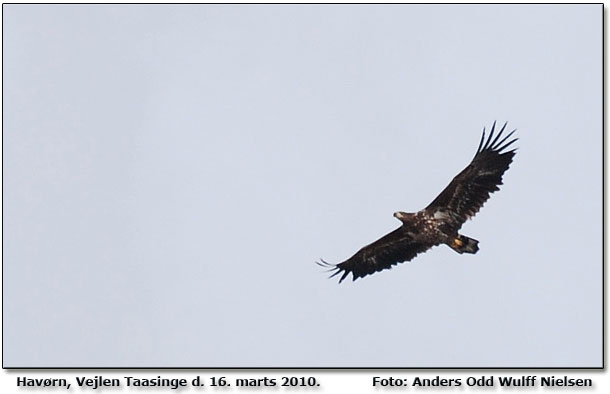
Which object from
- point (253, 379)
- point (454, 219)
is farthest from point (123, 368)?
point (454, 219)

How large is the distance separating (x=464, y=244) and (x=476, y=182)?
1.28 m

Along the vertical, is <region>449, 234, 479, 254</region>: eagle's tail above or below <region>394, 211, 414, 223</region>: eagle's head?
below

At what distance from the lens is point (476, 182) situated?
69.6ft

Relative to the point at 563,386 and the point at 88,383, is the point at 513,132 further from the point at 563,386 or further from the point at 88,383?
the point at 88,383

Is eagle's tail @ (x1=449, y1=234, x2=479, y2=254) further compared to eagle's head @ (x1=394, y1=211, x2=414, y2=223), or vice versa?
eagle's head @ (x1=394, y1=211, x2=414, y2=223)

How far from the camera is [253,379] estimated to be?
16.7 m

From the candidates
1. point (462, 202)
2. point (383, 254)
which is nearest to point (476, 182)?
point (462, 202)

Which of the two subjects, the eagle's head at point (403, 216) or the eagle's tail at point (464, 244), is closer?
the eagle's tail at point (464, 244)

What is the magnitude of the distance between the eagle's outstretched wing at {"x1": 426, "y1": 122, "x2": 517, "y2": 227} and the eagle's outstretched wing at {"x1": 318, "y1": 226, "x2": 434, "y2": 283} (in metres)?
1.26

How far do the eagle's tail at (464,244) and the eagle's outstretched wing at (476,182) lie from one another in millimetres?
405

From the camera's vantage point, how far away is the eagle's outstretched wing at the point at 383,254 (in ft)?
74.1

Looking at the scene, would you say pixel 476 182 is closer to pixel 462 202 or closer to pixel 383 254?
pixel 462 202

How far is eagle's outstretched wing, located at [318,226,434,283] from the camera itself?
890 inches

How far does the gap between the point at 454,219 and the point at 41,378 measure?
8.69 meters
